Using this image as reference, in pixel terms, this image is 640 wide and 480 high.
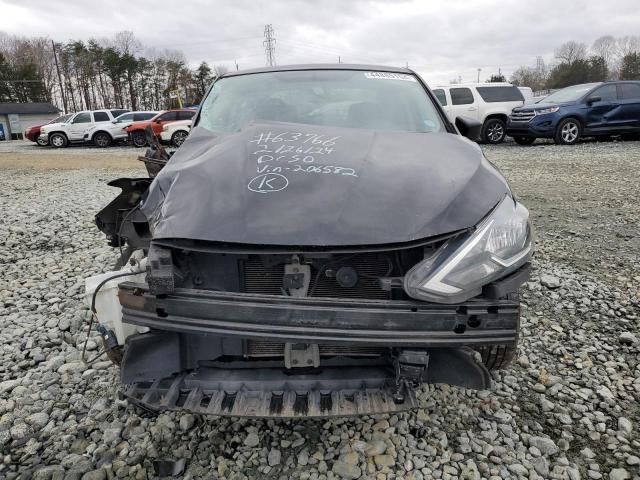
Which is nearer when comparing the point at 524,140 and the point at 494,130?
the point at 524,140

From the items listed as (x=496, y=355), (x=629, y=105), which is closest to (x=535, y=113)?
(x=629, y=105)

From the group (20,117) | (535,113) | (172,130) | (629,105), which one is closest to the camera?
(629,105)

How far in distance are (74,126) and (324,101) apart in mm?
20734

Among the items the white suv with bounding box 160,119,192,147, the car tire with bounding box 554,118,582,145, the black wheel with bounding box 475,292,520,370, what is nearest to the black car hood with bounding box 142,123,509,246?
the black wheel with bounding box 475,292,520,370

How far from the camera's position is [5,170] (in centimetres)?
1274

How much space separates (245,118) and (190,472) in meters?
2.10

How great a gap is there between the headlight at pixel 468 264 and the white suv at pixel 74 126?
69.7 ft

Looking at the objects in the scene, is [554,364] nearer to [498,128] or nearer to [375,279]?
[375,279]

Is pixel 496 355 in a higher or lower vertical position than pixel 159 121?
lower

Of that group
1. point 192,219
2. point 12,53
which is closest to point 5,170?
point 192,219

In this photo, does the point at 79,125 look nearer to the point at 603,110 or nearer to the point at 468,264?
the point at 603,110

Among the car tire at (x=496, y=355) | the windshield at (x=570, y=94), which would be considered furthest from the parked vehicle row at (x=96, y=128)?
the car tire at (x=496, y=355)

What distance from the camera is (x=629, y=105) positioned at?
503 inches

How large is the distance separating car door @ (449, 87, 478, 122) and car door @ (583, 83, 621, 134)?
304 centimetres
